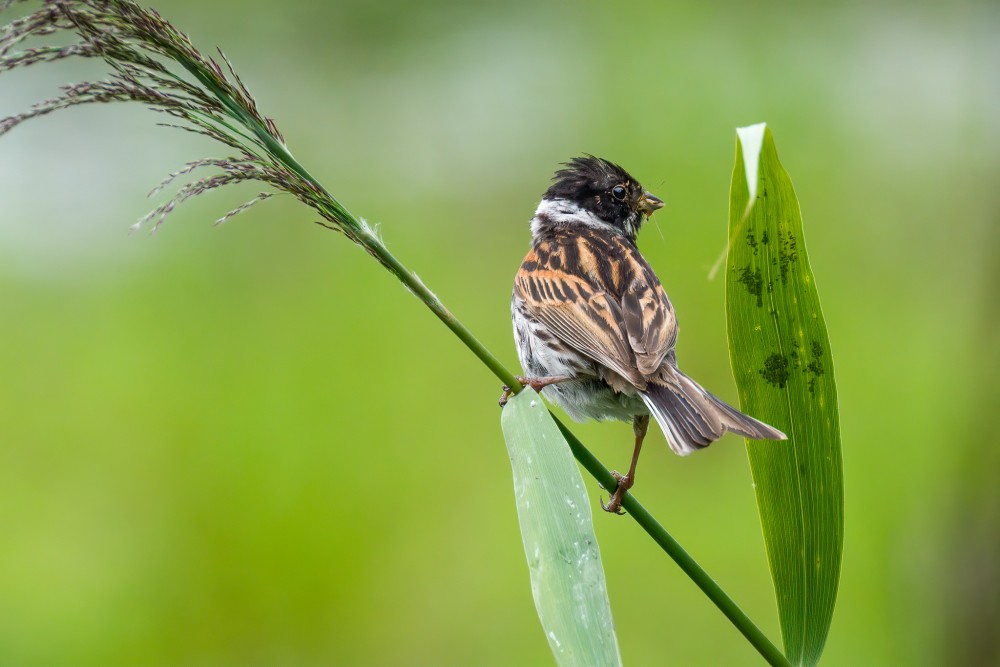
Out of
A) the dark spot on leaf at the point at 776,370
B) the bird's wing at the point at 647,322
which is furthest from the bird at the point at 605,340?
the dark spot on leaf at the point at 776,370

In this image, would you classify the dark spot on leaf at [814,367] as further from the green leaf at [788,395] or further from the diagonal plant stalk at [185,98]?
the diagonal plant stalk at [185,98]

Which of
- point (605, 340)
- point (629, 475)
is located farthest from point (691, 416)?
point (605, 340)

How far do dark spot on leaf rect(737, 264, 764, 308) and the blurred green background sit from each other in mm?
1537

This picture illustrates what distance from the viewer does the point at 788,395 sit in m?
1.67

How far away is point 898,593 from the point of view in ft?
13.5

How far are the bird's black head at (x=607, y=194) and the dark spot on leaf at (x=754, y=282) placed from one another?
1569 millimetres

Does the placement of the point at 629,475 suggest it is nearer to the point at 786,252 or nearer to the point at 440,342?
the point at 786,252

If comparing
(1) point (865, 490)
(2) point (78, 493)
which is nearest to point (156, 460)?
(2) point (78, 493)

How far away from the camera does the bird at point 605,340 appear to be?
85.4 inches

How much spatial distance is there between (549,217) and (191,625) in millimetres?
2413

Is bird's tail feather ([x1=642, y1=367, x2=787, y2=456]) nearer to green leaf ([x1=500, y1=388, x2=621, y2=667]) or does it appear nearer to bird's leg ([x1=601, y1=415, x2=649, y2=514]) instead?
bird's leg ([x1=601, y1=415, x2=649, y2=514])

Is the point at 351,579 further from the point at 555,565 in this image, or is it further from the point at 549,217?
the point at 555,565

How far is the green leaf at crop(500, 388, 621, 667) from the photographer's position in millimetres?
1340

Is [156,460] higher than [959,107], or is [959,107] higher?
[959,107]
